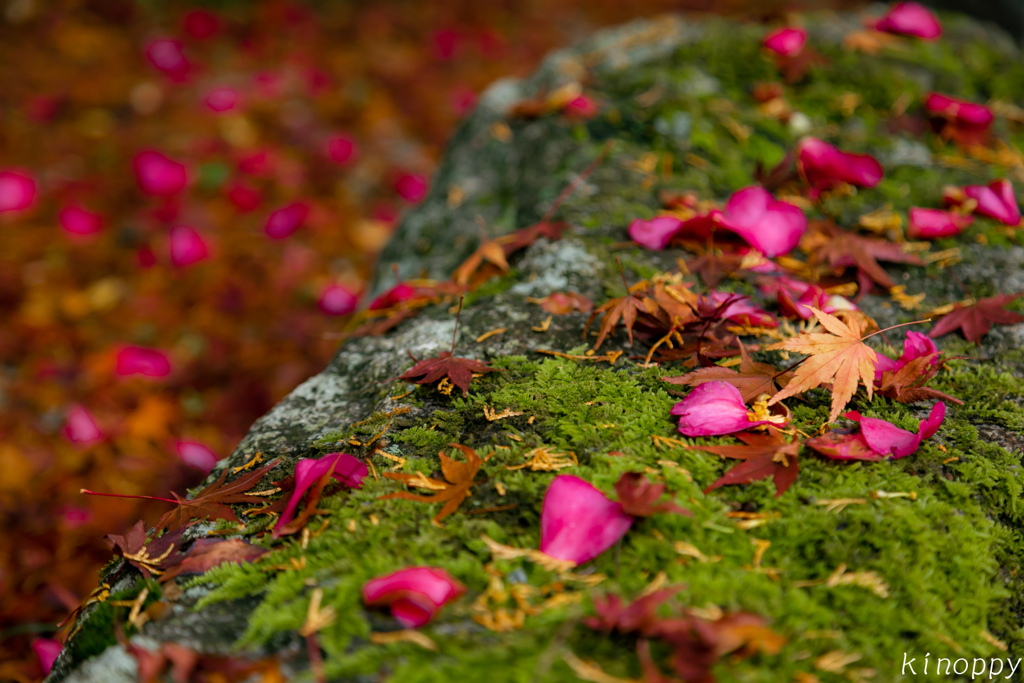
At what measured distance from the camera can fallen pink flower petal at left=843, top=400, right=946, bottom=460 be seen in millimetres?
1188

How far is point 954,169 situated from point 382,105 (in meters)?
4.02

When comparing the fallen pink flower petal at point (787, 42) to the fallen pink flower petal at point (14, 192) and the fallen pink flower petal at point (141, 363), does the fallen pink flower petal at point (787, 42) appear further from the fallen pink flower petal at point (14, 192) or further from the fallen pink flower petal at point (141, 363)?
the fallen pink flower petal at point (14, 192)

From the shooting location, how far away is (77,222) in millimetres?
3455

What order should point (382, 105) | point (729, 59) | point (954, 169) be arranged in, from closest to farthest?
point (954, 169) → point (729, 59) → point (382, 105)

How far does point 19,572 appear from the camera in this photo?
204 centimetres

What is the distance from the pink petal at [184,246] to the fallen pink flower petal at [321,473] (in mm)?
2669

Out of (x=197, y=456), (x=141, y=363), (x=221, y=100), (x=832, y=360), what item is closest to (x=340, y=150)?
(x=221, y=100)

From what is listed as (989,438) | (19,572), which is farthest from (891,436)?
(19,572)

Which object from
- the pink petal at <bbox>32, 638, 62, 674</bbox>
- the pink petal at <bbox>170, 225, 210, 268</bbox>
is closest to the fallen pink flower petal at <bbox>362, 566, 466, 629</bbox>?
the pink petal at <bbox>32, 638, 62, 674</bbox>

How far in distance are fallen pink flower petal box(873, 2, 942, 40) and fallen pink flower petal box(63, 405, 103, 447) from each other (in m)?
3.86

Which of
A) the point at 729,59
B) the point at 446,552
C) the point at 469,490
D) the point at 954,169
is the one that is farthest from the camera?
the point at 729,59

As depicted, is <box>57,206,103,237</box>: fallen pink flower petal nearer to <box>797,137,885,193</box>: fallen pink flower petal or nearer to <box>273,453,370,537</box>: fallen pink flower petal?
<box>273,453,370,537</box>: fallen pink flower petal

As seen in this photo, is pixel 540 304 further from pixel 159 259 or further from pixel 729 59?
pixel 159 259

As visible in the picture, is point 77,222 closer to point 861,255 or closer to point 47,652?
point 47,652
